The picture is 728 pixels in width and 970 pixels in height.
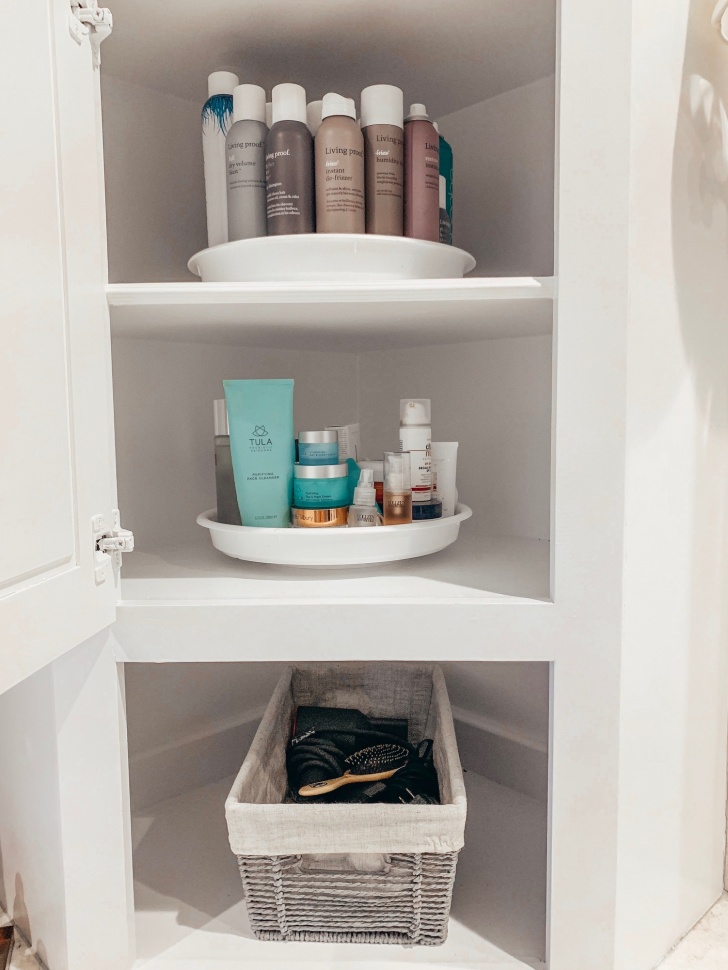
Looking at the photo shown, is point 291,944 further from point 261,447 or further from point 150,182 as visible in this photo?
point 150,182

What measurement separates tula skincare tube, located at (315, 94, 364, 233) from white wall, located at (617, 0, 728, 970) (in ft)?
0.88

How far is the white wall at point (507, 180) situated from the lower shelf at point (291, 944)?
753 millimetres

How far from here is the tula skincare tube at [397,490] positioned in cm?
83

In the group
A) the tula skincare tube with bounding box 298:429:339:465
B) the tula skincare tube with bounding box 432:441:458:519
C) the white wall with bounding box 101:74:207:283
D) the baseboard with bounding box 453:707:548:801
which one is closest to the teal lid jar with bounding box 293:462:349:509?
the tula skincare tube with bounding box 298:429:339:465

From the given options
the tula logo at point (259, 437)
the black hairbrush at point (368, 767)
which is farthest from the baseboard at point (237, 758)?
the tula logo at point (259, 437)

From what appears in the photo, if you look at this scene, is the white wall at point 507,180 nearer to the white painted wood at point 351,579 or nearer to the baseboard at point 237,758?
the white painted wood at point 351,579

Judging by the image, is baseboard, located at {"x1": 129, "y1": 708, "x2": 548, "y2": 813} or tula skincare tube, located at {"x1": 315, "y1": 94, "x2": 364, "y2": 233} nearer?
tula skincare tube, located at {"x1": 315, "y1": 94, "x2": 364, "y2": 233}

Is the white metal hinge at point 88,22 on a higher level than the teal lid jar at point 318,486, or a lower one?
higher

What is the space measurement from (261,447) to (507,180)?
21.0 inches

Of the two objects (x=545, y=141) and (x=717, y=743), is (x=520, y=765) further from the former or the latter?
(x=545, y=141)

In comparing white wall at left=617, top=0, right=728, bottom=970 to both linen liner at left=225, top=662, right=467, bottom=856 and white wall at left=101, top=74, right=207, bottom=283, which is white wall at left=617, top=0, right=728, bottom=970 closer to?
linen liner at left=225, top=662, right=467, bottom=856

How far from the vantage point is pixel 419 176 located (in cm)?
78

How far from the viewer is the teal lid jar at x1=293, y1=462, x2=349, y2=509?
0.82 meters

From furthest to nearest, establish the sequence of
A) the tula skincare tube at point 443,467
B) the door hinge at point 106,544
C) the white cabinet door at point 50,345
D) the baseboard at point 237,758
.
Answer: the baseboard at point 237,758, the tula skincare tube at point 443,467, the door hinge at point 106,544, the white cabinet door at point 50,345
